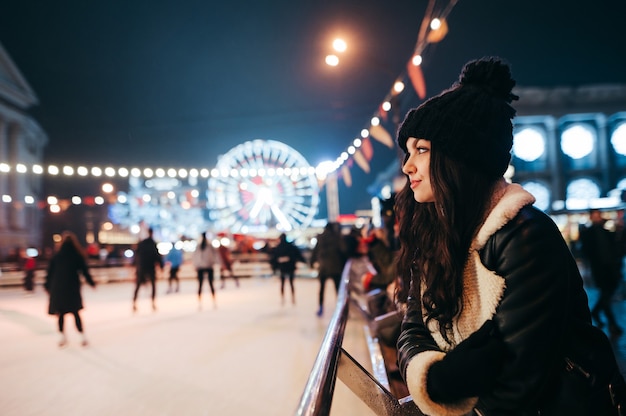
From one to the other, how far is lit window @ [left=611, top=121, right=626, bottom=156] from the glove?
47.1 meters

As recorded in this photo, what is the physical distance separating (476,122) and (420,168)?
181mm

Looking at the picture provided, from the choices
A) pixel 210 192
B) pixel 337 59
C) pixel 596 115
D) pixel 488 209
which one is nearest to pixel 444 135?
pixel 488 209

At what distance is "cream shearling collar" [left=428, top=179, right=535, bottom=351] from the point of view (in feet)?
3.09

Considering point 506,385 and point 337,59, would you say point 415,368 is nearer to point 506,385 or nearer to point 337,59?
point 506,385

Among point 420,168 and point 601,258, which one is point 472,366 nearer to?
point 420,168

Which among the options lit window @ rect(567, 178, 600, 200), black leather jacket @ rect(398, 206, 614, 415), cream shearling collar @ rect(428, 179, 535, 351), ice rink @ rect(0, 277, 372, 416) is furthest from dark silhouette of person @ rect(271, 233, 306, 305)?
lit window @ rect(567, 178, 600, 200)

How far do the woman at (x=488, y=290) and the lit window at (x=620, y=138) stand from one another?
46887 mm

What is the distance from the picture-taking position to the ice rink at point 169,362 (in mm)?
3688

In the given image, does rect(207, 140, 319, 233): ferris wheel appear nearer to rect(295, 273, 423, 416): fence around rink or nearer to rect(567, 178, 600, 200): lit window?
rect(295, 273, 423, 416): fence around rink

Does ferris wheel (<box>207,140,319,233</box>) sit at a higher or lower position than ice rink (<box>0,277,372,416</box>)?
higher

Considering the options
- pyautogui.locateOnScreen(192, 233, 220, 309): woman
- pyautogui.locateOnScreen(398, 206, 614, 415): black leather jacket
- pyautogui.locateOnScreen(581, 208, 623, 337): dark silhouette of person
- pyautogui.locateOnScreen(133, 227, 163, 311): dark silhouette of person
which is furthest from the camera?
pyautogui.locateOnScreen(192, 233, 220, 309): woman

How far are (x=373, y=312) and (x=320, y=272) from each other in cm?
307

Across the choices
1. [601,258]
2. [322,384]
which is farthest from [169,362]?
[601,258]

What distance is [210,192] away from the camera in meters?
25.1
